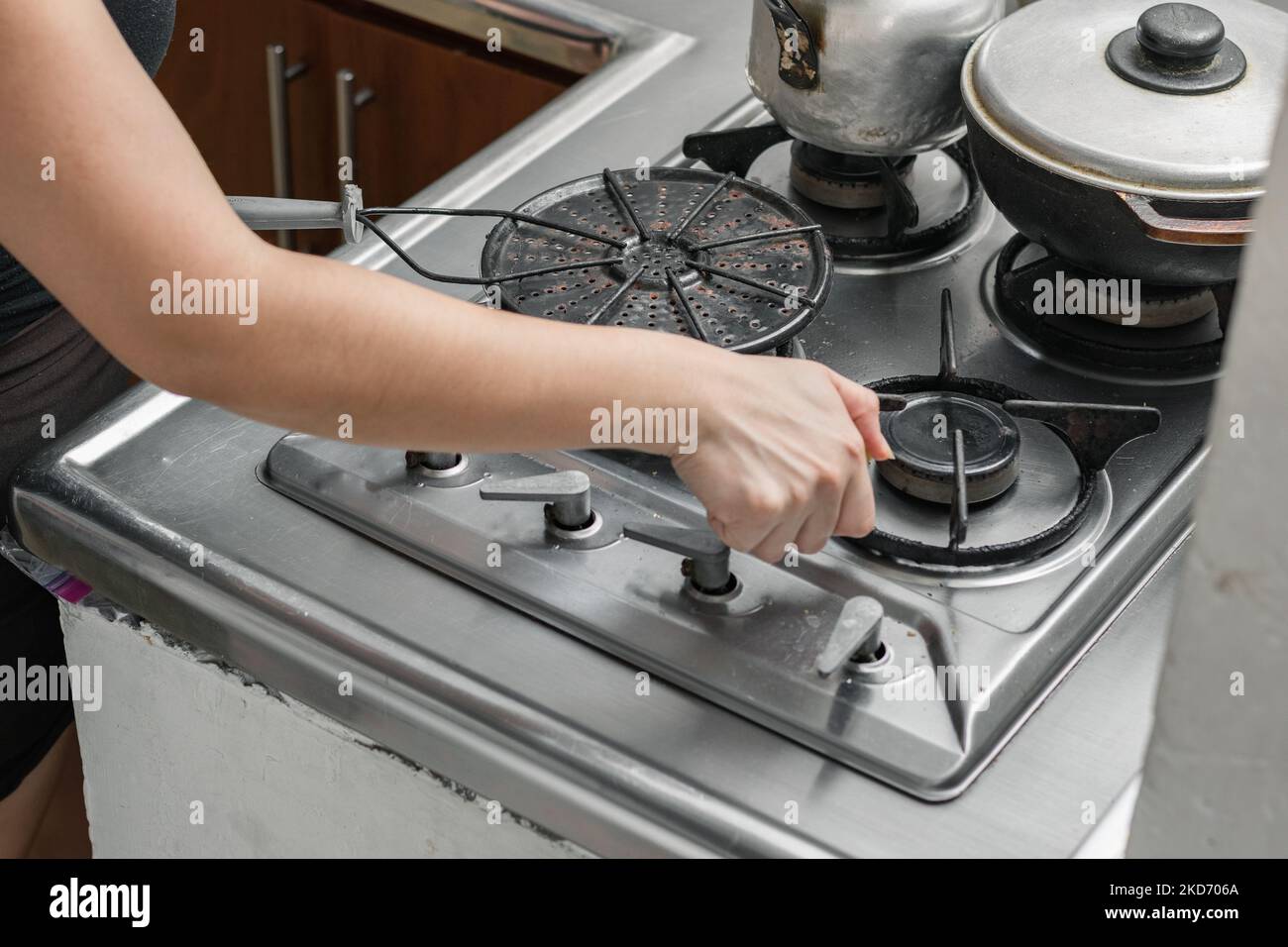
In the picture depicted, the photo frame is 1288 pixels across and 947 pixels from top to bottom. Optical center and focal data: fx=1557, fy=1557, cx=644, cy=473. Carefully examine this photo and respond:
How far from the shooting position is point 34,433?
45.9 inches

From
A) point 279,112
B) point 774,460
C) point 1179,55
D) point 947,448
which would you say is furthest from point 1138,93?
point 279,112

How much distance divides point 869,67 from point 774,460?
13.9 inches

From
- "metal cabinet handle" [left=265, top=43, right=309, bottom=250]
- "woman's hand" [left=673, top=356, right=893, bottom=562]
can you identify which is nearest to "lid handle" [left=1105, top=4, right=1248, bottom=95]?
"woman's hand" [left=673, top=356, right=893, bottom=562]

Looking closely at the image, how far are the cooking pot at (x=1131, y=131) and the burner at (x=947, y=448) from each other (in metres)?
0.14

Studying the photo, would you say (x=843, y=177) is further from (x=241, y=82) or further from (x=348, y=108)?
(x=241, y=82)

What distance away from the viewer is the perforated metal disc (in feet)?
3.19

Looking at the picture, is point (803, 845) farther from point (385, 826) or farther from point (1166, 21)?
point (1166, 21)

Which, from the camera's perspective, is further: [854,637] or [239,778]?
[239,778]

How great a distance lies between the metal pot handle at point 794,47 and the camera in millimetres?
1046

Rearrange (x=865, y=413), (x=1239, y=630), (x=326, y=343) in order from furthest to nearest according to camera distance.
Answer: (x=865, y=413)
(x=326, y=343)
(x=1239, y=630)

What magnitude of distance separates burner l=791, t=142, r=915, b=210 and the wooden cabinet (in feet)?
1.30

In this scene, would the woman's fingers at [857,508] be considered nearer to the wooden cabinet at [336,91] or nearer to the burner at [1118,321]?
the burner at [1118,321]

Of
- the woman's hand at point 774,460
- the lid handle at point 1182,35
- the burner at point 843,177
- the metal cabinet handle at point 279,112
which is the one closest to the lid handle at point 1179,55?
the lid handle at point 1182,35

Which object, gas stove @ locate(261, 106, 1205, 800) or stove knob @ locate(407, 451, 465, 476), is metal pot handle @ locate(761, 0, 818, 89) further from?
stove knob @ locate(407, 451, 465, 476)
